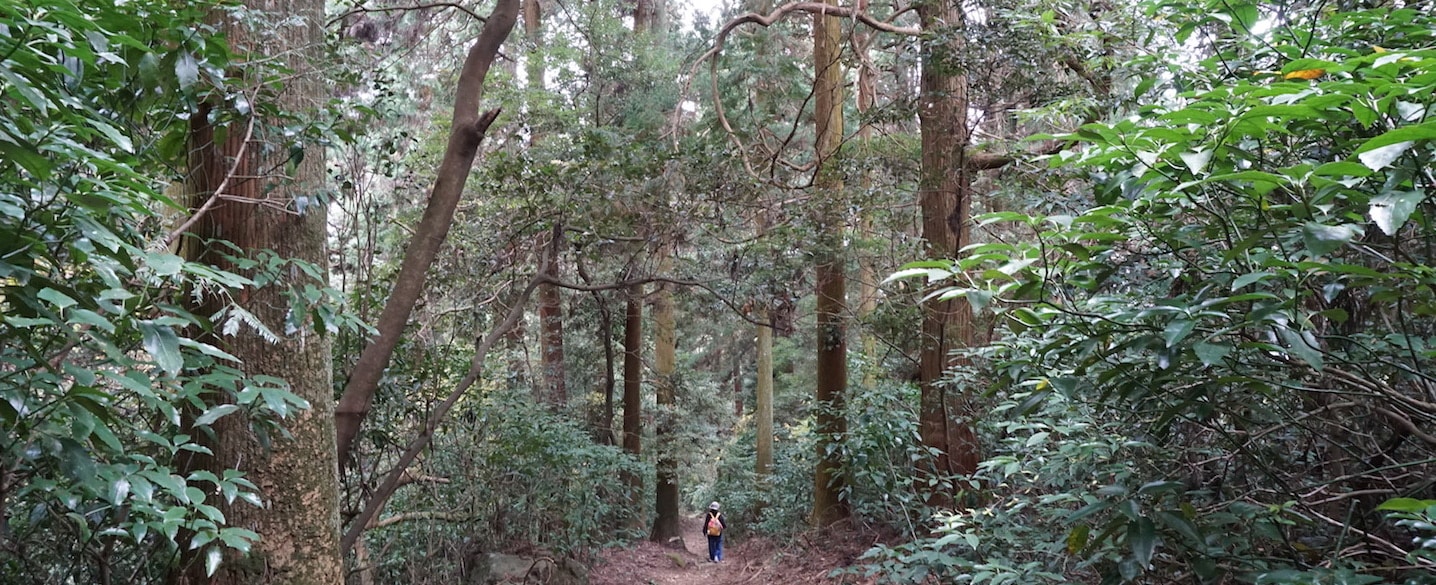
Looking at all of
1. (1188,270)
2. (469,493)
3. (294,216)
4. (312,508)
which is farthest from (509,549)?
(1188,270)

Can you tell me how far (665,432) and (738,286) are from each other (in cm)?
654

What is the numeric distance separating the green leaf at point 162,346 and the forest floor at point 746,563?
262 inches

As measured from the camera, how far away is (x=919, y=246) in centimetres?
852

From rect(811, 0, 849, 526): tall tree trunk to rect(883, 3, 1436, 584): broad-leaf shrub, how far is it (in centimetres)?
557

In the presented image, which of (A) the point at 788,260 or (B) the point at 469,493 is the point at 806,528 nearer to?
(A) the point at 788,260

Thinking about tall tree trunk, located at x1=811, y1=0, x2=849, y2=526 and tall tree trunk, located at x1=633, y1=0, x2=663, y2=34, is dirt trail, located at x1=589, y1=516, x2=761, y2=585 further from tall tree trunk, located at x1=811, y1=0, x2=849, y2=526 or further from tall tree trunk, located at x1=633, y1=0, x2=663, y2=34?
tall tree trunk, located at x1=633, y1=0, x2=663, y2=34

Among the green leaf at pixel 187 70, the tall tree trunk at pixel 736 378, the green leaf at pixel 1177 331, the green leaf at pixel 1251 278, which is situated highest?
the green leaf at pixel 187 70

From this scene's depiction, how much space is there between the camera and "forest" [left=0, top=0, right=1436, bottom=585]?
196 cm

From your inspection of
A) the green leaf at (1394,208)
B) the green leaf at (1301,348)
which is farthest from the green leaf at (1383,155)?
the green leaf at (1301,348)

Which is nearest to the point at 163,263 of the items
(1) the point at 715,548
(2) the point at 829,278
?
(2) the point at 829,278

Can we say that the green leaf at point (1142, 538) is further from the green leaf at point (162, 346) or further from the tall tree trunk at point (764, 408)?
the tall tree trunk at point (764, 408)

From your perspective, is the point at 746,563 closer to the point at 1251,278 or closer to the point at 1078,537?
the point at 1078,537

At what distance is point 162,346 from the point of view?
181 centimetres

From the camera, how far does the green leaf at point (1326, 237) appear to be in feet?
5.53
